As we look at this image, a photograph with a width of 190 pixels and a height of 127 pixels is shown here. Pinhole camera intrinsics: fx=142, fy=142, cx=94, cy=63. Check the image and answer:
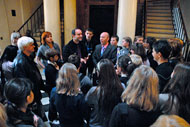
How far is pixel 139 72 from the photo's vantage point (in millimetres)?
1271

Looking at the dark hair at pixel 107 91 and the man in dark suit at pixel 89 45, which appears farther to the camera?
the man in dark suit at pixel 89 45

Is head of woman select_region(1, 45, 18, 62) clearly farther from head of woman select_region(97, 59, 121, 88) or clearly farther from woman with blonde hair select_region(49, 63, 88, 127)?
head of woman select_region(97, 59, 121, 88)

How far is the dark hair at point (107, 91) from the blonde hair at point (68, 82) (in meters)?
0.29

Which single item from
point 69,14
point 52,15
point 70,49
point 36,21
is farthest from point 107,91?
point 36,21

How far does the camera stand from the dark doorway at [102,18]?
26.2ft

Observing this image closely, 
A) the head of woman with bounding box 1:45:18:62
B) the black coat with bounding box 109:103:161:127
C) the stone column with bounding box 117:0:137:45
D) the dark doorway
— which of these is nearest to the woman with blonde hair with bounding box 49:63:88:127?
the black coat with bounding box 109:103:161:127

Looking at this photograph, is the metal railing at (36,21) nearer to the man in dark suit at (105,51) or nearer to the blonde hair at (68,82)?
the man in dark suit at (105,51)

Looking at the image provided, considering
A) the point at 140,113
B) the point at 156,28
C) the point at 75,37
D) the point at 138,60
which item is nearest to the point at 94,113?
the point at 140,113

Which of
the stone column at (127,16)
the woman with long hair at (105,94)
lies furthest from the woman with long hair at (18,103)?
the stone column at (127,16)

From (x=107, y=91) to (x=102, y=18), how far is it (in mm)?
7186

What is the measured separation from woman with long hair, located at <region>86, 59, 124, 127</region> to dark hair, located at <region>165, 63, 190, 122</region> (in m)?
0.49

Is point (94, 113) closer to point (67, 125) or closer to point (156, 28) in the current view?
point (67, 125)

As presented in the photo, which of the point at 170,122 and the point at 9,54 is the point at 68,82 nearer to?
the point at 170,122

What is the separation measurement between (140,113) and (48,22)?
5229mm
